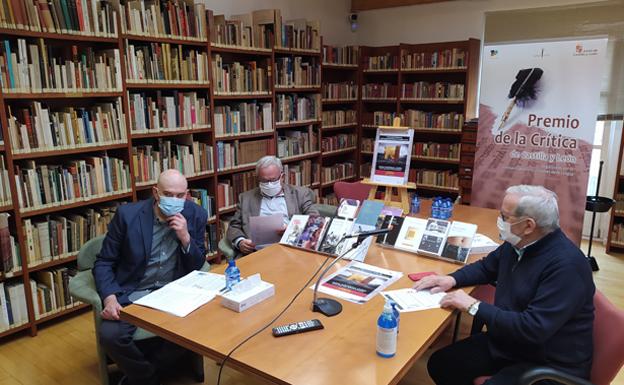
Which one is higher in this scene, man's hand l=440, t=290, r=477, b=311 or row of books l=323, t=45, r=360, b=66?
row of books l=323, t=45, r=360, b=66

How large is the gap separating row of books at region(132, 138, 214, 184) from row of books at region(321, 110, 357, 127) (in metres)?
1.92

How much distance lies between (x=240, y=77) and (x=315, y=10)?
2.03m

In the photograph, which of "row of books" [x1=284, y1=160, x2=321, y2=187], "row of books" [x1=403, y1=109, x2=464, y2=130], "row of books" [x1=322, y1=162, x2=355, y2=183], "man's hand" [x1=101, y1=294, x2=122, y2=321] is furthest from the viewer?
"row of books" [x1=322, y1=162, x2=355, y2=183]

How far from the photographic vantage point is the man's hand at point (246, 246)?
2.88 meters

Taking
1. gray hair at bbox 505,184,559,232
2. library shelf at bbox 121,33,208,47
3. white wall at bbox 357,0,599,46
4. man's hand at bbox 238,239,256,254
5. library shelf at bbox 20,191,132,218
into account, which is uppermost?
white wall at bbox 357,0,599,46

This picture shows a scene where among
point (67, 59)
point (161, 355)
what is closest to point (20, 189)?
point (67, 59)

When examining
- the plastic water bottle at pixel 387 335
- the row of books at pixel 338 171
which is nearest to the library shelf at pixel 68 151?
the plastic water bottle at pixel 387 335

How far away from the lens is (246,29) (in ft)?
14.2

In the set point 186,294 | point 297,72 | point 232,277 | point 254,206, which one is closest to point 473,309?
point 232,277

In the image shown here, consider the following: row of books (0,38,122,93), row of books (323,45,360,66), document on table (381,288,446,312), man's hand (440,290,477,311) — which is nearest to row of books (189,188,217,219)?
row of books (0,38,122,93)

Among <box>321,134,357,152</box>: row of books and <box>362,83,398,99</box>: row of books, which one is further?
<box>362,83,398,99</box>: row of books

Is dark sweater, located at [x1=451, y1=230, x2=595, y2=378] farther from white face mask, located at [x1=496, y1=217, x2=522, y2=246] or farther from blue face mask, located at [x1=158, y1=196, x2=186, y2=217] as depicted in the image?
blue face mask, located at [x1=158, y1=196, x2=186, y2=217]

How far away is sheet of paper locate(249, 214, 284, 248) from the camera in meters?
2.88

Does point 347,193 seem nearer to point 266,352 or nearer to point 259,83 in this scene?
point 259,83
